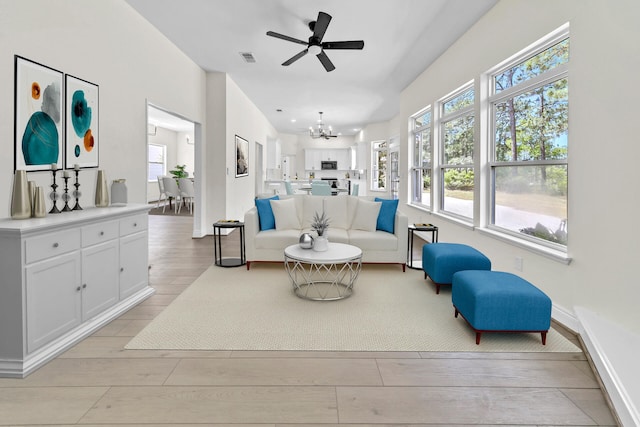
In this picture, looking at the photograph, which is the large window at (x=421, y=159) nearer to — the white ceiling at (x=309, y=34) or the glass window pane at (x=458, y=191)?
the glass window pane at (x=458, y=191)

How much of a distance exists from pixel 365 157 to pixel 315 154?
9.53ft

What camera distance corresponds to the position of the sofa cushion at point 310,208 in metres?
5.16

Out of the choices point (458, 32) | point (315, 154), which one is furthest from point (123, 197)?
point (315, 154)

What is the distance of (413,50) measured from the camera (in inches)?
218

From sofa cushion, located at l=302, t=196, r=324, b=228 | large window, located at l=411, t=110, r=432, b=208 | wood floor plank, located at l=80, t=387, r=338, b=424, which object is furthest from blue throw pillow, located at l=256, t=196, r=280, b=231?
large window, located at l=411, t=110, r=432, b=208

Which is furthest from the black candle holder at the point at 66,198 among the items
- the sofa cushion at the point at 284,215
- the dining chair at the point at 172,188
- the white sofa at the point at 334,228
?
the dining chair at the point at 172,188

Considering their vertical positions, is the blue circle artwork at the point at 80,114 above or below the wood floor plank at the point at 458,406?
above

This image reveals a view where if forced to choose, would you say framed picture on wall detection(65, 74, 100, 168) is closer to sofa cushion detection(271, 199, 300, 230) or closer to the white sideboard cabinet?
the white sideboard cabinet

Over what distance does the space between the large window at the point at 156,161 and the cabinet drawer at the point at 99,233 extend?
10.4 metres

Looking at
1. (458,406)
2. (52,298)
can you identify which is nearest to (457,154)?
(458,406)

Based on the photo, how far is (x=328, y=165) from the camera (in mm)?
15391

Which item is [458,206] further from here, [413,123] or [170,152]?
[170,152]

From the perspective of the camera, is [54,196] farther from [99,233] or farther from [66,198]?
[99,233]

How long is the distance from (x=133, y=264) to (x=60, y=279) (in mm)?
865
